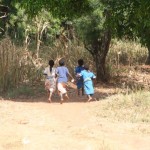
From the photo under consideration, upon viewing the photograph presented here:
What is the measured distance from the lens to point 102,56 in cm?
1770

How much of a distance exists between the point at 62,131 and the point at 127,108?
2385mm

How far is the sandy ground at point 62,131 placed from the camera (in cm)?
842

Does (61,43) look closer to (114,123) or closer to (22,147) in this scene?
(114,123)

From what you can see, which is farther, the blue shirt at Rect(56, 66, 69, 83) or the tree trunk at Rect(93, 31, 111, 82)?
the tree trunk at Rect(93, 31, 111, 82)

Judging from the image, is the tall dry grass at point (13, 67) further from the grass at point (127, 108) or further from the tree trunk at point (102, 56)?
the grass at point (127, 108)

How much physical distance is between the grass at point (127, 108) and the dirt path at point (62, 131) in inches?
12.1

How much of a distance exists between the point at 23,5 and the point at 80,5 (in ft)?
A: 7.23

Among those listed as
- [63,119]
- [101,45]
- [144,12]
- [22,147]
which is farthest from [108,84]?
[22,147]

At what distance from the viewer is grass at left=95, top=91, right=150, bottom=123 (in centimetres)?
1065

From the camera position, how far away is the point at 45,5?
43.8 ft

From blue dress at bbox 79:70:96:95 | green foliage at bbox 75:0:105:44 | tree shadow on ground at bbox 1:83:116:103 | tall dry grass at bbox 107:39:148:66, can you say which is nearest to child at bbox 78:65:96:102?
blue dress at bbox 79:70:96:95

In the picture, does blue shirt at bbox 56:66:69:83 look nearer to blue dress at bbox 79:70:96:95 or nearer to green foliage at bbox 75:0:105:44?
blue dress at bbox 79:70:96:95

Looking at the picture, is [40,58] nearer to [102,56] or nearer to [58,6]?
[102,56]

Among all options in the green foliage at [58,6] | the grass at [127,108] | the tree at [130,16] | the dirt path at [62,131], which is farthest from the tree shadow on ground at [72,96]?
the green foliage at [58,6]
